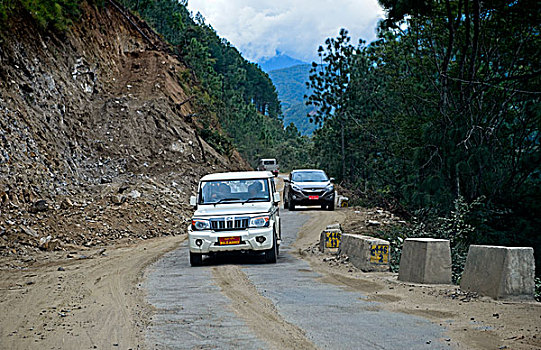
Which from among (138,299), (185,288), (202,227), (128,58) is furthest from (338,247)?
(128,58)

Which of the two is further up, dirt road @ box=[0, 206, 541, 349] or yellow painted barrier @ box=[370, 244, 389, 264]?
yellow painted barrier @ box=[370, 244, 389, 264]

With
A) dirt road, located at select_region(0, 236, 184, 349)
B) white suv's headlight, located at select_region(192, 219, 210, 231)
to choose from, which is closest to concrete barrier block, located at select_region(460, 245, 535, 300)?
dirt road, located at select_region(0, 236, 184, 349)

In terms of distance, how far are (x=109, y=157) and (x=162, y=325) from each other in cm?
2204

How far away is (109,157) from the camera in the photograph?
27.8m

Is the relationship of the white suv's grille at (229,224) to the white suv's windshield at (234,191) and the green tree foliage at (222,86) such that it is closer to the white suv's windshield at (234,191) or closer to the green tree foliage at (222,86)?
the white suv's windshield at (234,191)

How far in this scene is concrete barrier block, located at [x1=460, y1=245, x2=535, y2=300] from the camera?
7.38 metres

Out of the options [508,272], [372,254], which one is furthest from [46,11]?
[508,272]

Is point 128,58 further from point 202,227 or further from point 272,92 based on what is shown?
point 272,92

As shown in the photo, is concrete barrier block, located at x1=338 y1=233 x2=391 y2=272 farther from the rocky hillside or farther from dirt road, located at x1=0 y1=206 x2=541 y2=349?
the rocky hillside

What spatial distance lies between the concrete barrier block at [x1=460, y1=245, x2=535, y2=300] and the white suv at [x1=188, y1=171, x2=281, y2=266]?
5.34 metres

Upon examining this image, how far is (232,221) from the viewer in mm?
12188

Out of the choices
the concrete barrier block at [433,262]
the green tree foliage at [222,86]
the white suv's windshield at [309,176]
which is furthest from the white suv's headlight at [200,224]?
the green tree foliage at [222,86]

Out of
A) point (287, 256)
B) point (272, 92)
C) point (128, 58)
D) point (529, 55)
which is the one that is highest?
point (272, 92)

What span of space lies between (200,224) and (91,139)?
17.8 meters
